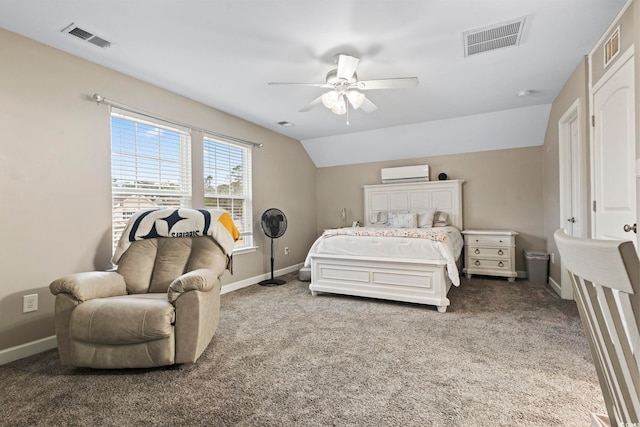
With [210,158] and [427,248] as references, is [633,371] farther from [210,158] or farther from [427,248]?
[210,158]

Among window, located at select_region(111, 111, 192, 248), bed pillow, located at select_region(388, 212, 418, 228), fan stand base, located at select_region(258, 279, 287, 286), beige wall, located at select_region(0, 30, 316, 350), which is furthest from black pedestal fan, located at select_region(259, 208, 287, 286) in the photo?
beige wall, located at select_region(0, 30, 316, 350)

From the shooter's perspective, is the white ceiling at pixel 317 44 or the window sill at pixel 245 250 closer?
the white ceiling at pixel 317 44

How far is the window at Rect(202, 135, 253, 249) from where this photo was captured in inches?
159

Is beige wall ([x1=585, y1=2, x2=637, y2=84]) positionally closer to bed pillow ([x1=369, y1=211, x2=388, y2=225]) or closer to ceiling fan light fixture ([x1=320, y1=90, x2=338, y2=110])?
ceiling fan light fixture ([x1=320, y1=90, x2=338, y2=110])

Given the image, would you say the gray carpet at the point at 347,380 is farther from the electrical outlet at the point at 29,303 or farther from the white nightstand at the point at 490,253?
the white nightstand at the point at 490,253

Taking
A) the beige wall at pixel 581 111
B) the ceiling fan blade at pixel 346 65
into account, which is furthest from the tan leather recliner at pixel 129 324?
the beige wall at pixel 581 111

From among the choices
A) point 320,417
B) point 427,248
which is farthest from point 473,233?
point 320,417

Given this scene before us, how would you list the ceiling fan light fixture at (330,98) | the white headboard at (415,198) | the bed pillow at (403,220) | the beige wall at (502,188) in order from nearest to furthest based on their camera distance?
the ceiling fan light fixture at (330,98) < the beige wall at (502,188) < the bed pillow at (403,220) < the white headboard at (415,198)

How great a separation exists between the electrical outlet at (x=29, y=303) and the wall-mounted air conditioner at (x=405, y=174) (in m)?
4.94

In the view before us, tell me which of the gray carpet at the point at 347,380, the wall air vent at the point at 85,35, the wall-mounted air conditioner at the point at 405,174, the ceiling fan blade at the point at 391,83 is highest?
the wall air vent at the point at 85,35

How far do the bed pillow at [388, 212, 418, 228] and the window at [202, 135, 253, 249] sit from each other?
2345mm

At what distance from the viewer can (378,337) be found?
258cm

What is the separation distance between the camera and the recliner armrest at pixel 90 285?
2.01m

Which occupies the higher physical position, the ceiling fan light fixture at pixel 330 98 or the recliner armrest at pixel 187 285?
the ceiling fan light fixture at pixel 330 98
